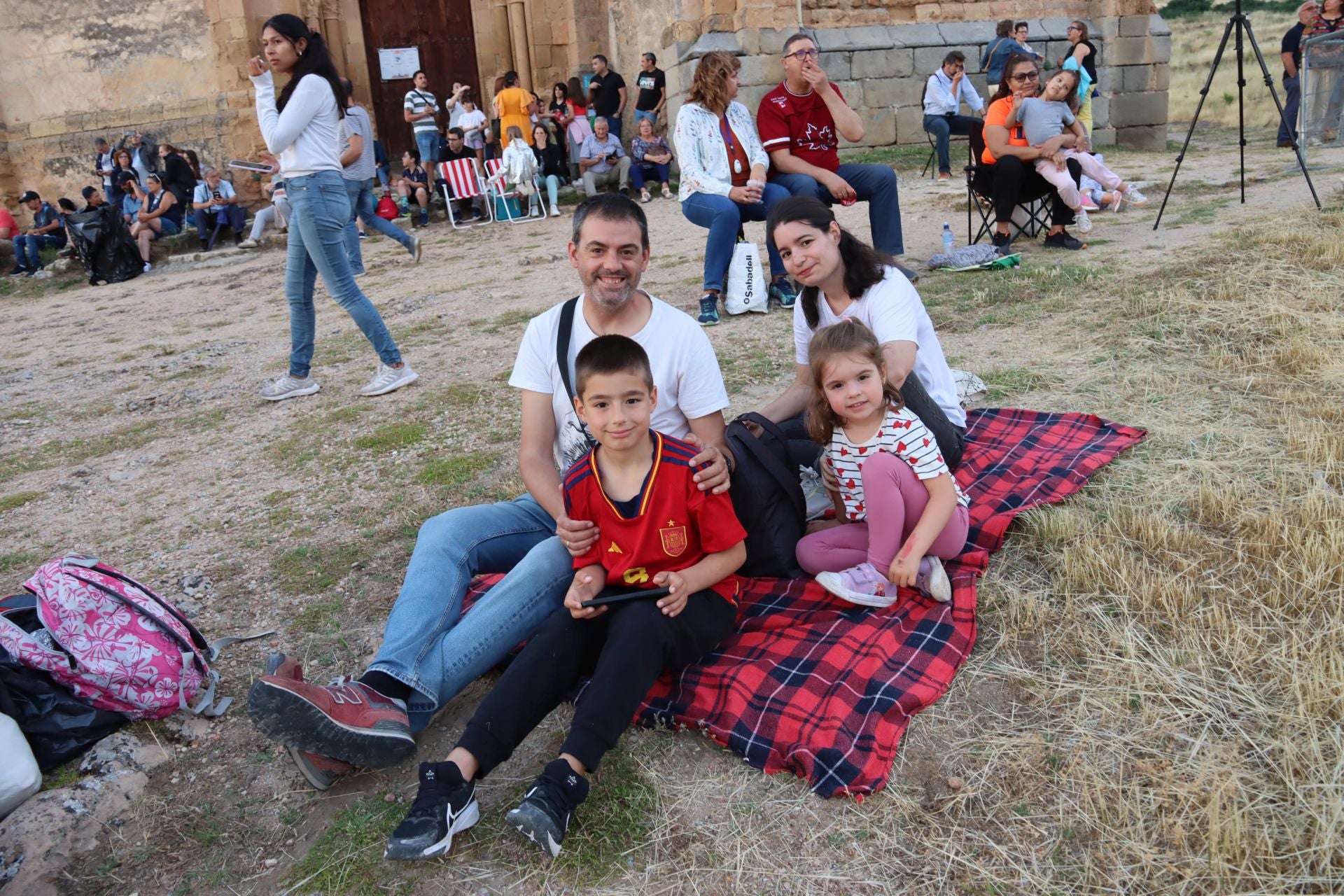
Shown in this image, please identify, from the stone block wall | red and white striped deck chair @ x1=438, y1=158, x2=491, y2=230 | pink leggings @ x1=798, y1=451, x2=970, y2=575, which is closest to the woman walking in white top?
pink leggings @ x1=798, y1=451, x2=970, y2=575

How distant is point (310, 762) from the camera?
7.93ft

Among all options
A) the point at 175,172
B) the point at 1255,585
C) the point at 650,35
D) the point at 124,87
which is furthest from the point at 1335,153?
the point at 124,87

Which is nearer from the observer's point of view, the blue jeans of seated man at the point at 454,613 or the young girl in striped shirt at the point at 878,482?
the blue jeans of seated man at the point at 454,613

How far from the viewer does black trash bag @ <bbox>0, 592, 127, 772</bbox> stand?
8.29 ft

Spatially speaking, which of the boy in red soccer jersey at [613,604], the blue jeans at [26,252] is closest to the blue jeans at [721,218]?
the boy in red soccer jersey at [613,604]

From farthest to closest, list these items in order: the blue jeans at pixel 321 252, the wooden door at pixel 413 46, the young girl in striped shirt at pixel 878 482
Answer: the wooden door at pixel 413 46
the blue jeans at pixel 321 252
the young girl in striped shirt at pixel 878 482

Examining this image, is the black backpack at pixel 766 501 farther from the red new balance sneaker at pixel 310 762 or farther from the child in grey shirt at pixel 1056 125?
the child in grey shirt at pixel 1056 125

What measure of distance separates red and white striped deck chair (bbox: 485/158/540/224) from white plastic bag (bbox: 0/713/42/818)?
1069 cm

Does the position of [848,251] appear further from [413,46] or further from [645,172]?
[413,46]

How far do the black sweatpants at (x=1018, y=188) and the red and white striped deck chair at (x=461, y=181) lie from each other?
730cm

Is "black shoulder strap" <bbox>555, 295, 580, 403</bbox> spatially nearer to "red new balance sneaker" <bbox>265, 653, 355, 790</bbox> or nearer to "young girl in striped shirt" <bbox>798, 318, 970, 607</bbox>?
"young girl in striped shirt" <bbox>798, 318, 970, 607</bbox>

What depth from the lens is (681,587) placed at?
2461 mm

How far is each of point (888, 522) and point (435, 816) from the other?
1.47 m

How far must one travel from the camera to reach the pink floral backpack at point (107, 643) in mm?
2609
